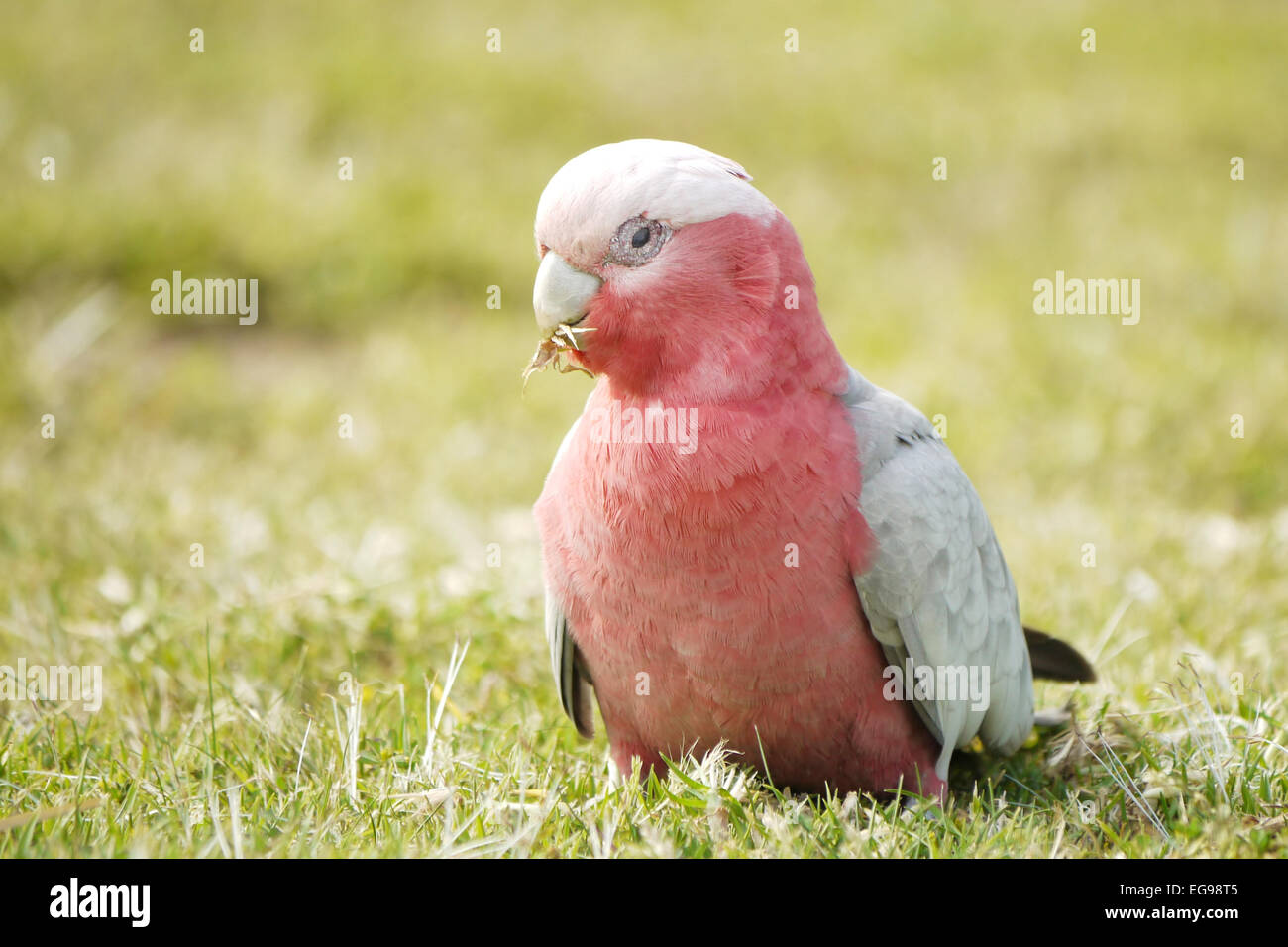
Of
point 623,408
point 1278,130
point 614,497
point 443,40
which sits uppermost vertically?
point 443,40

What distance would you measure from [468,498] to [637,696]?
2.66 meters

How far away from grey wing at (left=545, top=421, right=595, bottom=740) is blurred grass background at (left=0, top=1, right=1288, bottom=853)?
98mm

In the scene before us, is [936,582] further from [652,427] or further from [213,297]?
[213,297]

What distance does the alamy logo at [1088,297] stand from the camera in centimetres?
677

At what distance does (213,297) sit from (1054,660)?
18.7 feet

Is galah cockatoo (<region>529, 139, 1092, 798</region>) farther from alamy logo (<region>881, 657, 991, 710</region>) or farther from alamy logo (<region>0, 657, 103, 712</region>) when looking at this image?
alamy logo (<region>0, 657, 103, 712</region>)

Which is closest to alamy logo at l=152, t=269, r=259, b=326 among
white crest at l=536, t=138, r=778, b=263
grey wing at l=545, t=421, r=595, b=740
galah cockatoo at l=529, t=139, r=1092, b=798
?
grey wing at l=545, t=421, r=595, b=740

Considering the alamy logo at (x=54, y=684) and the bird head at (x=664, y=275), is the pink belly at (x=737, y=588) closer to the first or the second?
the bird head at (x=664, y=275)

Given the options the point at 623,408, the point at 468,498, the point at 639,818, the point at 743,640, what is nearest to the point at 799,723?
the point at 743,640

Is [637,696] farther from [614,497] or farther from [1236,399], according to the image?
[1236,399]

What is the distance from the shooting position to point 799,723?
2609 millimetres

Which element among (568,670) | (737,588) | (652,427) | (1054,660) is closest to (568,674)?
(568,670)

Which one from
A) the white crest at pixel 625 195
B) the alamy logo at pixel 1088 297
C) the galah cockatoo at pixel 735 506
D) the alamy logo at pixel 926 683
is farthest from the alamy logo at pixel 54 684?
the alamy logo at pixel 1088 297
